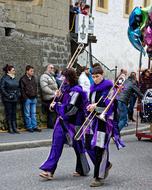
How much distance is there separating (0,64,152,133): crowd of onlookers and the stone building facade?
601mm

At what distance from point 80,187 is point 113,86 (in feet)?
5.26

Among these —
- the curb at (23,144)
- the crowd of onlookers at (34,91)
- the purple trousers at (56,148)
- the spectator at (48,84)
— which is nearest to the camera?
the purple trousers at (56,148)

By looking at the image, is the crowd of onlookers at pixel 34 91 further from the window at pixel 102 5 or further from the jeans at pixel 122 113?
the window at pixel 102 5

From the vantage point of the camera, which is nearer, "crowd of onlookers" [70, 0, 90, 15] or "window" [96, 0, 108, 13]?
"crowd of onlookers" [70, 0, 90, 15]

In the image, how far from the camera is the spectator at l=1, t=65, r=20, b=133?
14.3 meters

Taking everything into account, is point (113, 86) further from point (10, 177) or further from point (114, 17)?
point (114, 17)

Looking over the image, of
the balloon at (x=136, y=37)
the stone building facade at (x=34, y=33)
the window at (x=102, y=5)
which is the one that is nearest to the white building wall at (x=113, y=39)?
the window at (x=102, y=5)

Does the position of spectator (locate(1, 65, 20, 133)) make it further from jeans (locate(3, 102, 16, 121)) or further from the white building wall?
the white building wall

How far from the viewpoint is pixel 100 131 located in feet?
28.3

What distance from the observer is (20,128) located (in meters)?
15.3

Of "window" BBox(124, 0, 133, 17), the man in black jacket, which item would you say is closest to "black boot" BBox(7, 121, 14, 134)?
the man in black jacket

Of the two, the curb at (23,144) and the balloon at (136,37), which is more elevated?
the balloon at (136,37)

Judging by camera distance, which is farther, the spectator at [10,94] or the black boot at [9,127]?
the black boot at [9,127]

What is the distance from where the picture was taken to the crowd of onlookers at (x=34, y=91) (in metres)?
14.3
